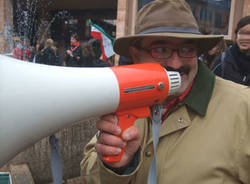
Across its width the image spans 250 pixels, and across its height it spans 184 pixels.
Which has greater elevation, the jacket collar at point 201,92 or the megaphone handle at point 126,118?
the jacket collar at point 201,92

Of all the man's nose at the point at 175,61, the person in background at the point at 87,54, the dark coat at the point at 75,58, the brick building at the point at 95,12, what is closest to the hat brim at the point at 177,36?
the man's nose at the point at 175,61

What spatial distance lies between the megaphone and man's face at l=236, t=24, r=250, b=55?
182 cm

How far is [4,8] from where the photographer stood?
364 inches

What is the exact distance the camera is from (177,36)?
125cm

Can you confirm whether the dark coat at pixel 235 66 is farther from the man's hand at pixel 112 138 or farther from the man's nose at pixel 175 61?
the man's hand at pixel 112 138

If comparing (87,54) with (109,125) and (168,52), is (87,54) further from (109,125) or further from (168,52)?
(109,125)

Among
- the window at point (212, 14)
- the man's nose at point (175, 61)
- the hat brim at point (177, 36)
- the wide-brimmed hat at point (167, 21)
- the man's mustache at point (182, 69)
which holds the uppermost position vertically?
the window at point (212, 14)

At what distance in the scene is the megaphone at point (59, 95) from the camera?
2.70ft

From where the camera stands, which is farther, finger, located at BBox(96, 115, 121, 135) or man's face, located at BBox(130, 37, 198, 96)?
man's face, located at BBox(130, 37, 198, 96)

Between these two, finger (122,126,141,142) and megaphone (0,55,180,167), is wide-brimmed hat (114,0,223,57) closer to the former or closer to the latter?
megaphone (0,55,180,167)

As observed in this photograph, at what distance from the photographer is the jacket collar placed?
1.30 m

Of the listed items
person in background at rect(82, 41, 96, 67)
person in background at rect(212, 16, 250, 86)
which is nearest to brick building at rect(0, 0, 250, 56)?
person in background at rect(82, 41, 96, 67)

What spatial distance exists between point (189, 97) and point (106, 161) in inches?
21.3

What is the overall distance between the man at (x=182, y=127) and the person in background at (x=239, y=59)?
1.31 m
